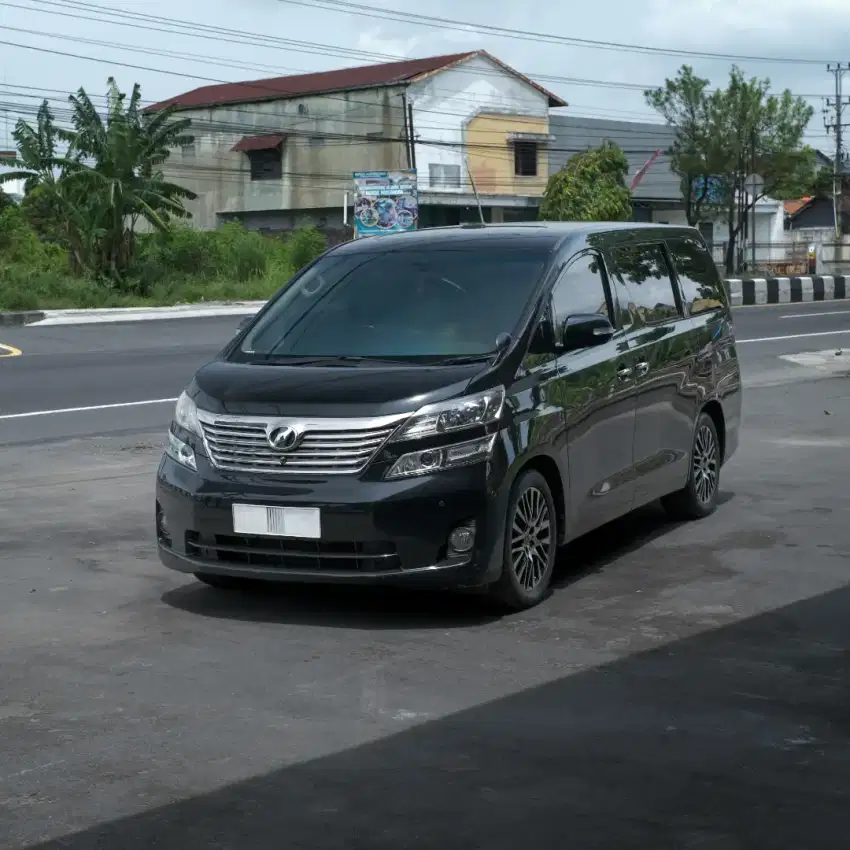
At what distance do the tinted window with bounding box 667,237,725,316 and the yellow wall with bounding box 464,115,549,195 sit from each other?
190ft

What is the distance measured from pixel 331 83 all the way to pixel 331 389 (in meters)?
63.0

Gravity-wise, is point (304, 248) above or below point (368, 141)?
below

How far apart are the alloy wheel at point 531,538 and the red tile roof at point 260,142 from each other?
6225cm

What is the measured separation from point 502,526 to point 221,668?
4.47 feet

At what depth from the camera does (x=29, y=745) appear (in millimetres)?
4824

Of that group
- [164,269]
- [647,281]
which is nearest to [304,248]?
[164,269]

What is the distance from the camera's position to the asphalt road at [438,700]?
162 inches

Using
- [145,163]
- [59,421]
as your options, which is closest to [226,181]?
[145,163]

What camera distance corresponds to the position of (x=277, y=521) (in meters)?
6.32

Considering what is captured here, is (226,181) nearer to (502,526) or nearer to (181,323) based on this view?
(181,323)

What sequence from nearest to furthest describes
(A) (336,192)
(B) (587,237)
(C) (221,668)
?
(C) (221,668), (B) (587,237), (A) (336,192)

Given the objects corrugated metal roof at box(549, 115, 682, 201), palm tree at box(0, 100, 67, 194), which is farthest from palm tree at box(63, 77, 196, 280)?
corrugated metal roof at box(549, 115, 682, 201)

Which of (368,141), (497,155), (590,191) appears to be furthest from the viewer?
(497,155)

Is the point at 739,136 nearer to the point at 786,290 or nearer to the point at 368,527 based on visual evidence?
the point at 786,290
